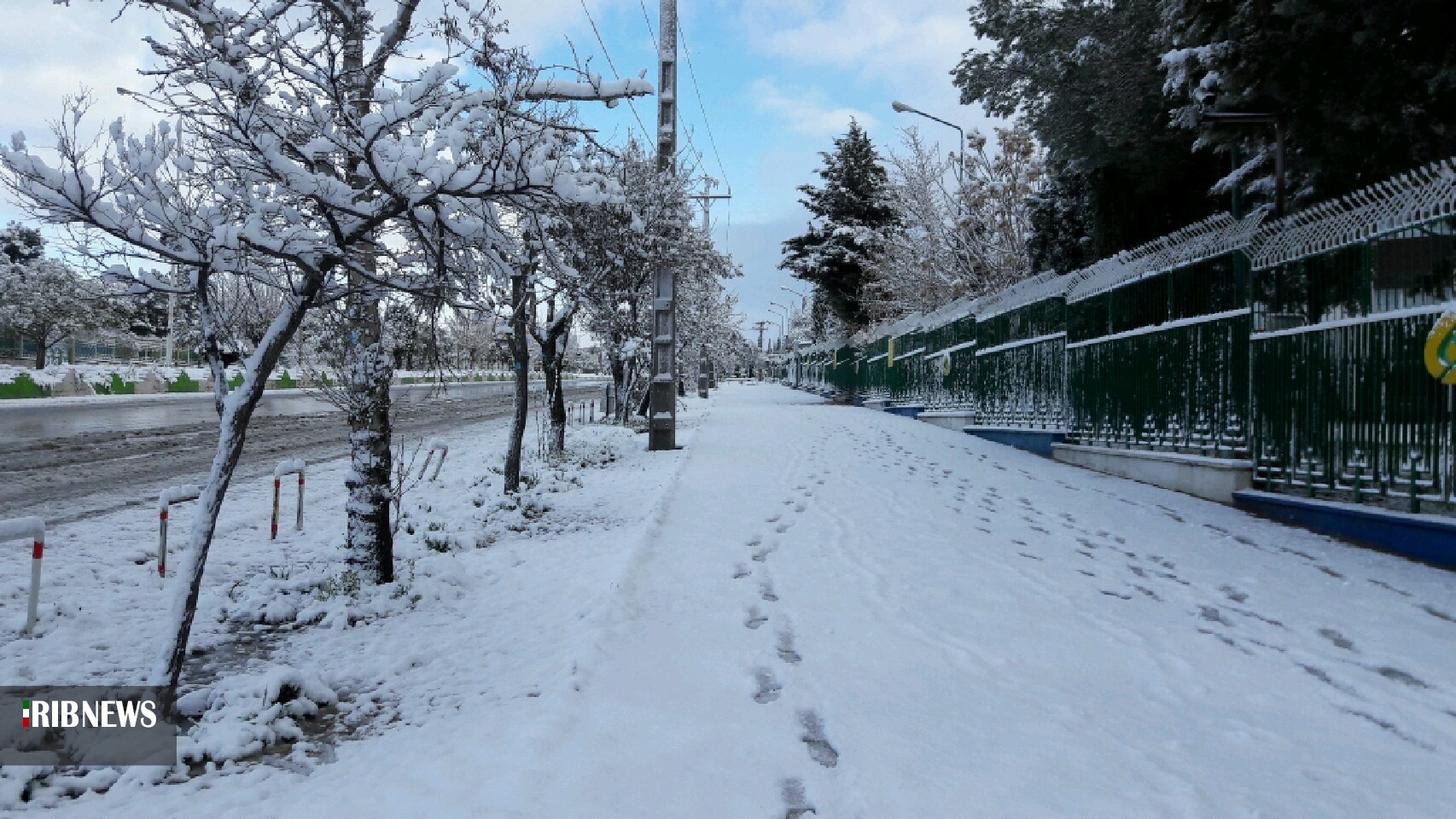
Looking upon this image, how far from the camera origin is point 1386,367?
6.09 m

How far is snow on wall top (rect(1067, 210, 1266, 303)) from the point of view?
812 cm

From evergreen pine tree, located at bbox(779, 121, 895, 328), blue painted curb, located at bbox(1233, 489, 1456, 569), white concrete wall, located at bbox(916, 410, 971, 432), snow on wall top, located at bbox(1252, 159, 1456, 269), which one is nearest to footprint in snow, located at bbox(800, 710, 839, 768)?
blue painted curb, located at bbox(1233, 489, 1456, 569)

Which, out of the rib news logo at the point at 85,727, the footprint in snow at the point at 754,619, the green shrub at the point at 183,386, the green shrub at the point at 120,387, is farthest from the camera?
the green shrub at the point at 183,386

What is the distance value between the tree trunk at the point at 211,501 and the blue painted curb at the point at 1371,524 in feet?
22.7

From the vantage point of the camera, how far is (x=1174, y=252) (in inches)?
362

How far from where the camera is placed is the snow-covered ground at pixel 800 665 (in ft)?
9.30

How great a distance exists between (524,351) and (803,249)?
27.0 m

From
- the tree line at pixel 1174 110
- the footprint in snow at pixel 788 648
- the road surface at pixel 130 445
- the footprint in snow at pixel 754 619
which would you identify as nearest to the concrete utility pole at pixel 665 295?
the road surface at pixel 130 445

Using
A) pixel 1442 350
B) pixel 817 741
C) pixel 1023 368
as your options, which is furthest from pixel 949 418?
pixel 817 741

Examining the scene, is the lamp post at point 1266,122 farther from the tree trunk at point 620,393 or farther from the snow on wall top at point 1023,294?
the tree trunk at point 620,393

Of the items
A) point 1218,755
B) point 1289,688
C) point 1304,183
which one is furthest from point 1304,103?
point 1218,755

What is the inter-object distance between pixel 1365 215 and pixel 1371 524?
89.5 inches

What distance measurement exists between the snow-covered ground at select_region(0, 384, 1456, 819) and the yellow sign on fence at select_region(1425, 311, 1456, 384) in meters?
1.29

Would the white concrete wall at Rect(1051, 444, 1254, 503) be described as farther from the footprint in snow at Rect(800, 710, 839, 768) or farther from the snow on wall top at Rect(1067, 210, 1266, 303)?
the footprint in snow at Rect(800, 710, 839, 768)
